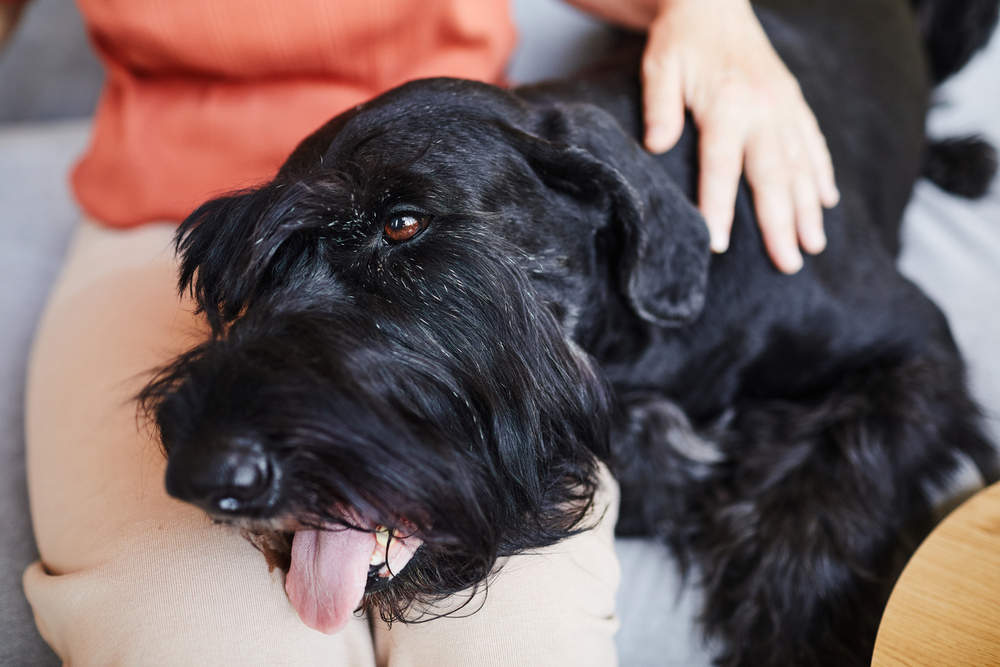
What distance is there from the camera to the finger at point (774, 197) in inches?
55.6

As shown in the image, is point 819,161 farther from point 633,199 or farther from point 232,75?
point 232,75

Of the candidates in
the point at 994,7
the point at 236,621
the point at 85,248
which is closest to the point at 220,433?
the point at 236,621

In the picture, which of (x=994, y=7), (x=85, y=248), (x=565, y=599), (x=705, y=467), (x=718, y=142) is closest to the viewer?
(x=565, y=599)

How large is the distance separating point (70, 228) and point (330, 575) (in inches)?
81.4

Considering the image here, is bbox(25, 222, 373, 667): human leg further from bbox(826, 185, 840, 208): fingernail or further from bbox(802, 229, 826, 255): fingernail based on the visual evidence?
bbox(826, 185, 840, 208): fingernail

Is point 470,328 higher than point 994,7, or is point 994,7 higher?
point 994,7

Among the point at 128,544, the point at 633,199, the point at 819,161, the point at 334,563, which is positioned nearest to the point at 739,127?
the point at 819,161

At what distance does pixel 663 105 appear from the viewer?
1.41 m

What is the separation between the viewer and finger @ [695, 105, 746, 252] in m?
1.37

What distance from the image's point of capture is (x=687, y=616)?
146cm

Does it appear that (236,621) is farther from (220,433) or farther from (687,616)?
(687,616)

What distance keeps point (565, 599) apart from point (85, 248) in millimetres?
1669


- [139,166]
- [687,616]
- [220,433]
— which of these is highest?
[220,433]

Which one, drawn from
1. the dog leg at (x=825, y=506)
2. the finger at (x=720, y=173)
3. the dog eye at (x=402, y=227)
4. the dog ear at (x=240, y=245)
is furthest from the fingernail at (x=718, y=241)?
the dog ear at (x=240, y=245)
